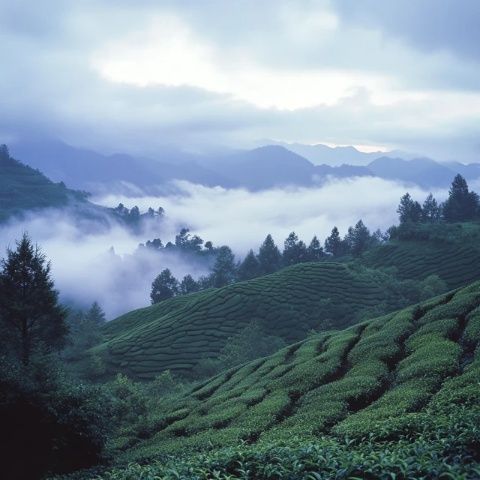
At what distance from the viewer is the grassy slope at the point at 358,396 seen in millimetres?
18312

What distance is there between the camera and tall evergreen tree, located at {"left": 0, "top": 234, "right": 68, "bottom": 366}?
3719cm

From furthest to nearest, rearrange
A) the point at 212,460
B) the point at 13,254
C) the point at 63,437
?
the point at 13,254
the point at 63,437
the point at 212,460

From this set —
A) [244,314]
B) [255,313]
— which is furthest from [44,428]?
[255,313]

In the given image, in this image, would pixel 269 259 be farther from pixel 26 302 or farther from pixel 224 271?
pixel 26 302

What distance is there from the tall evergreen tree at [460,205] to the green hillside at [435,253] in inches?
812

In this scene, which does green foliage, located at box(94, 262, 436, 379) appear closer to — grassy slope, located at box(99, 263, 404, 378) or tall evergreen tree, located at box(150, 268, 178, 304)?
grassy slope, located at box(99, 263, 404, 378)

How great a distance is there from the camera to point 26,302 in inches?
1479

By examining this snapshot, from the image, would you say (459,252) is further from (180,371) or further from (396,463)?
(396,463)

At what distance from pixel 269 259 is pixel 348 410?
11996 centimetres

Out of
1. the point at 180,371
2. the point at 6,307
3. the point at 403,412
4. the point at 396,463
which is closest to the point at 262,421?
the point at 403,412

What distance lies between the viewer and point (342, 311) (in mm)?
91562

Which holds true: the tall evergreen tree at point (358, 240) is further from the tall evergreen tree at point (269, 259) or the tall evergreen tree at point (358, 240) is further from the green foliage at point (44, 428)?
the green foliage at point (44, 428)

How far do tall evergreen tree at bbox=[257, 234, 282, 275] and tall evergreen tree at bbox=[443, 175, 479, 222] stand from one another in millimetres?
55783

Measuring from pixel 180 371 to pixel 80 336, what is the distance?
75.0 feet
